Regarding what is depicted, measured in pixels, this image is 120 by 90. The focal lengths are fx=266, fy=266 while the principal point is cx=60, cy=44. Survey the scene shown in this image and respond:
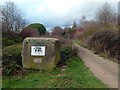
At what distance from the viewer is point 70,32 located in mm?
61906

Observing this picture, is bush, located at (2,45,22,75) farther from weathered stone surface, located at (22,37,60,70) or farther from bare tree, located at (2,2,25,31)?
bare tree, located at (2,2,25,31)

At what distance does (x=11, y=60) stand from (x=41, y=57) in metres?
1.57

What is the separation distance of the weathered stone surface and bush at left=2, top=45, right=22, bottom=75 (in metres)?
0.60

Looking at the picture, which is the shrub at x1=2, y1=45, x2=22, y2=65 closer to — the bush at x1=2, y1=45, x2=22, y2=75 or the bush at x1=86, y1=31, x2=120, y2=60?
the bush at x1=2, y1=45, x2=22, y2=75

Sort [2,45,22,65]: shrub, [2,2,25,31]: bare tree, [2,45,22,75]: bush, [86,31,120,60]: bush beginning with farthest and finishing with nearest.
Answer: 1. [2,2,25,31]: bare tree
2. [86,31,120,60]: bush
3. [2,45,22,65]: shrub
4. [2,45,22,75]: bush

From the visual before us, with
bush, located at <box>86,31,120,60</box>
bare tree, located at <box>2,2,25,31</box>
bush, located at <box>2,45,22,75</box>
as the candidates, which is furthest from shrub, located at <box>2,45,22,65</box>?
bare tree, located at <box>2,2,25,31</box>

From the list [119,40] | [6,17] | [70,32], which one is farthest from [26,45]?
[70,32]

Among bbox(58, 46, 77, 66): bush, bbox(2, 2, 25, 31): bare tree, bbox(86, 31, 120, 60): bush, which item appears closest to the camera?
bbox(58, 46, 77, 66): bush

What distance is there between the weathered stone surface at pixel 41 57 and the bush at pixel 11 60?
0.60m

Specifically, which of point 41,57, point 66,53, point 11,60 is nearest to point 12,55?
point 11,60

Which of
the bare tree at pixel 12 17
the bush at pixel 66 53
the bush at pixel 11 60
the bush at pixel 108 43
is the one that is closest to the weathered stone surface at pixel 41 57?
the bush at pixel 11 60

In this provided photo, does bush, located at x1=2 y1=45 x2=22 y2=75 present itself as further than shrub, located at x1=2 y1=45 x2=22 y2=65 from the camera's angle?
No

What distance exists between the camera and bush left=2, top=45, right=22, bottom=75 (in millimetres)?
12391

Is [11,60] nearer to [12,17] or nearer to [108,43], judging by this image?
[108,43]
